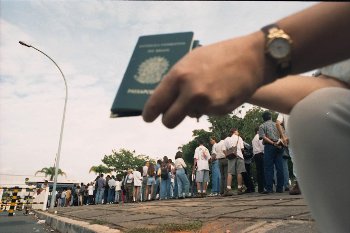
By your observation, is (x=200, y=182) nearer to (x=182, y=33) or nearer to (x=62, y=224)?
(x=62, y=224)

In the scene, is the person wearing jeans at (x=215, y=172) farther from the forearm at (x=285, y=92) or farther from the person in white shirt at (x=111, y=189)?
the person in white shirt at (x=111, y=189)

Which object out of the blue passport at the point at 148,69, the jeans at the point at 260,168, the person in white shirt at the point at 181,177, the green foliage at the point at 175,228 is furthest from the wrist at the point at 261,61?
the person in white shirt at the point at 181,177

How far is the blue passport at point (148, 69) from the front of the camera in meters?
1.00

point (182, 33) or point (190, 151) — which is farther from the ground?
point (190, 151)

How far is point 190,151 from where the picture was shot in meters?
38.7

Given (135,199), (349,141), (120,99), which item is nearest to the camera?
(120,99)

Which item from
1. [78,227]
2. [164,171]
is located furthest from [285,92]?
[164,171]

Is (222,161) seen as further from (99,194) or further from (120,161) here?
(120,161)

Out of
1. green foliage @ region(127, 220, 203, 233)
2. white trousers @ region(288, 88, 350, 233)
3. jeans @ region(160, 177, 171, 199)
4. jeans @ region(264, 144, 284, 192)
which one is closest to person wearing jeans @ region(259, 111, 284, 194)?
jeans @ region(264, 144, 284, 192)

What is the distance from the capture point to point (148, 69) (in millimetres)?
1031

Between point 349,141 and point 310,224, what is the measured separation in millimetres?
2006

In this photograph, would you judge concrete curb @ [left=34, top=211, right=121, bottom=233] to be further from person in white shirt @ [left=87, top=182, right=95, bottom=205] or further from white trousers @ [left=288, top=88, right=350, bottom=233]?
person in white shirt @ [left=87, top=182, right=95, bottom=205]

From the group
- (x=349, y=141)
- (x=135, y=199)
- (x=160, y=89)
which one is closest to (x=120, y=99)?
(x=160, y=89)

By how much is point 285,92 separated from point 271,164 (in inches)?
218
